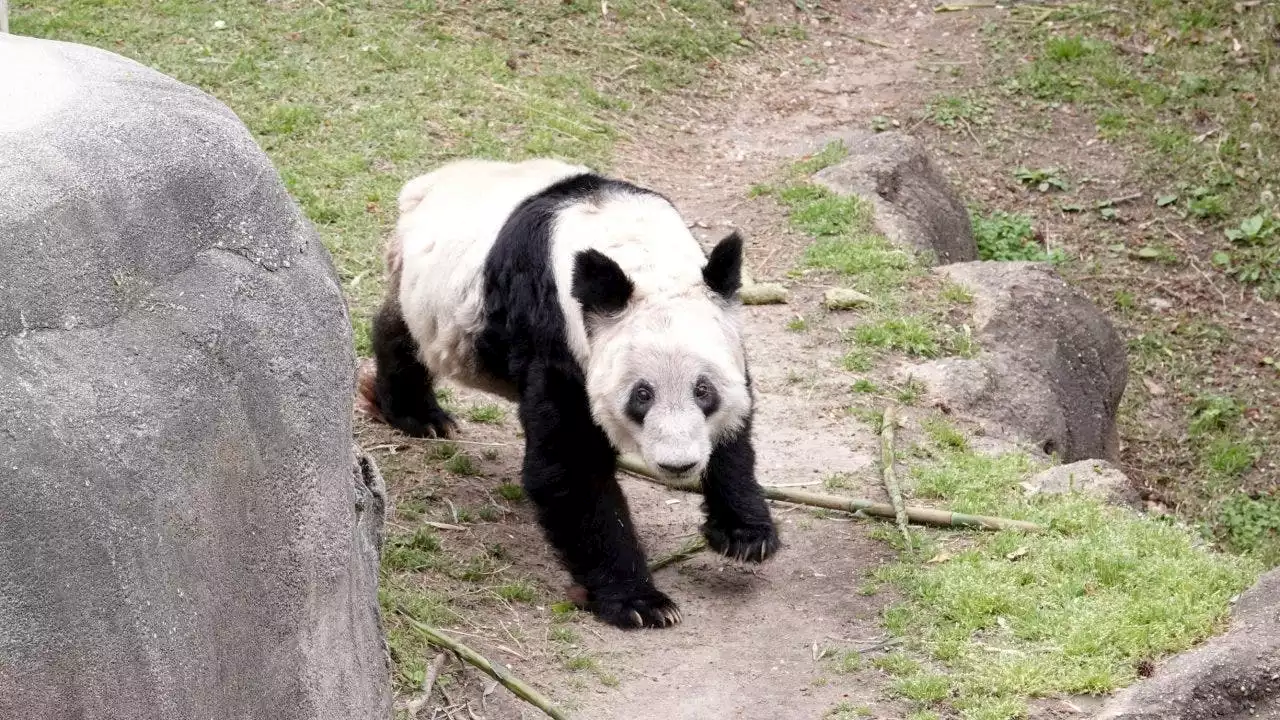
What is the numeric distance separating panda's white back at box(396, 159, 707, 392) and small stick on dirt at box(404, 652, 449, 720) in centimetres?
128

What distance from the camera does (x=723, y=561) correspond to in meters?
6.19

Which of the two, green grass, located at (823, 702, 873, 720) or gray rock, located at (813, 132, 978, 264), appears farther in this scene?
gray rock, located at (813, 132, 978, 264)

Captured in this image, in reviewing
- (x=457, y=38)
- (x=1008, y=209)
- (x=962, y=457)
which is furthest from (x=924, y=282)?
(x=457, y=38)

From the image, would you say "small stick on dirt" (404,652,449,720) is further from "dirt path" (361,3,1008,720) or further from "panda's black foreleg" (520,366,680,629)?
"panda's black foreleg" (520,366,680,629)

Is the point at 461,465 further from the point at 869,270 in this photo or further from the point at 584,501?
the point at 869,270

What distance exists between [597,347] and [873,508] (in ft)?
5.88

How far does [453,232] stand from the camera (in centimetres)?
618

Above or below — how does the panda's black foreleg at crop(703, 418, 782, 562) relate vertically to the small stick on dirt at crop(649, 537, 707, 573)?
above

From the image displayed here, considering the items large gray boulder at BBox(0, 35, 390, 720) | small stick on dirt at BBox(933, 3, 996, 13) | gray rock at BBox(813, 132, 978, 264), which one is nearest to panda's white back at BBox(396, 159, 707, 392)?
large gray boulder at BBox(0, 35, 390, 720)

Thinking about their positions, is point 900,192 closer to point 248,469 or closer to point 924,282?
point 924,282

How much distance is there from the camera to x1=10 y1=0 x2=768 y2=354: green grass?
32.1 feet

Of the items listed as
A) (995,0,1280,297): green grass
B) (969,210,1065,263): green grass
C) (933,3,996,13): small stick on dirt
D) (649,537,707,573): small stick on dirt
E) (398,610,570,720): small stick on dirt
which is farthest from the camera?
(933,3,996,13): small stick on dirt

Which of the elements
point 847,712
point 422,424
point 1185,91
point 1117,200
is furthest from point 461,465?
point 1185,91

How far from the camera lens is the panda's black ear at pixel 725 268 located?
206 inches
